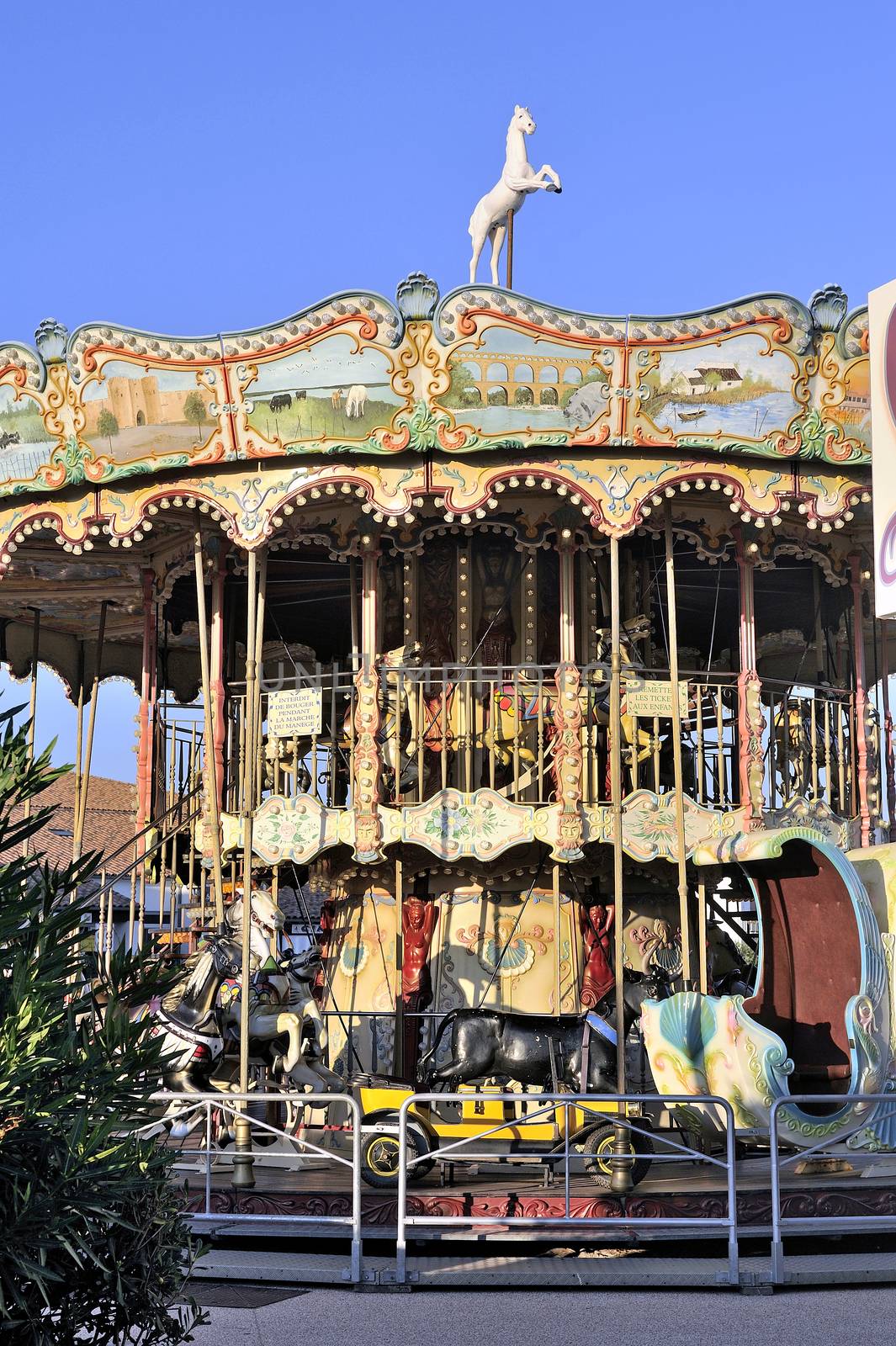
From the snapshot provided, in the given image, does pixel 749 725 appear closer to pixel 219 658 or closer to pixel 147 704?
pixel 219 658

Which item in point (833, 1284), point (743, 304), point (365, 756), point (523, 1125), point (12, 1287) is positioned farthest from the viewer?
point (365, 756)

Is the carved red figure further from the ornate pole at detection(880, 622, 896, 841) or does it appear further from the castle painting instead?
the castle painting

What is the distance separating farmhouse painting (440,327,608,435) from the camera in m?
14.2

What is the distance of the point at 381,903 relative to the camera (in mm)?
16750

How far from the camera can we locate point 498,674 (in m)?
16.5

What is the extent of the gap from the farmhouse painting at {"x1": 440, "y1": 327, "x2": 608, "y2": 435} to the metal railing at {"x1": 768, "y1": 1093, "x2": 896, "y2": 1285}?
6.07m

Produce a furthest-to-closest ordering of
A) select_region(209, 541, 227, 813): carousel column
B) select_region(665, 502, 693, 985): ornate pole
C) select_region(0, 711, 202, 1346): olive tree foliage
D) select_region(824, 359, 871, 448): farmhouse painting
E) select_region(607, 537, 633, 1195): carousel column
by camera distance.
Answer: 1. select_region(209, 541, 227, 813): carousel column
2. select_region(824, 359, 871, 448): farmhouse painting
3. select_region(665, 502, 693, 985): ornate pole
4. select_region(607, 537, 633, 1195): carousel column
5. select_region(0, 711, 202, 1346): olive tree foliage

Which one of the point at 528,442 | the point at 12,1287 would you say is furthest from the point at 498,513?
the point at 12,1287

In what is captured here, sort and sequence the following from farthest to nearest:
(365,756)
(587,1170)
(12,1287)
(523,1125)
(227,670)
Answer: (227,670) → (365,756) → (523,1125) → (587,1170) → (12,1287)

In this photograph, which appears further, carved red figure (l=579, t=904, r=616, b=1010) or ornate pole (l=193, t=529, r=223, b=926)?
carved red figure (l=579, t=904, r=616, b=1010)


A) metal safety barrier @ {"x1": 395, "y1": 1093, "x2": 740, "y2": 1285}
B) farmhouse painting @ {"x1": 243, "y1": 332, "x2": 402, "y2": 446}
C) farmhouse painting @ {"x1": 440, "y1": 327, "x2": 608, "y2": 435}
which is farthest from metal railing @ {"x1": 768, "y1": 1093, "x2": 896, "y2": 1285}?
farmhouse painting @ {"x1": 243, "y1": 332, "x2": 402, "y2": 446}

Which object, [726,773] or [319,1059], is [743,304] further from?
[319,1059]

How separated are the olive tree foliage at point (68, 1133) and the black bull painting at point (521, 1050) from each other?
7631 mm

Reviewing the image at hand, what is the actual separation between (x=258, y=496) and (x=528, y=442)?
2.49 metres
